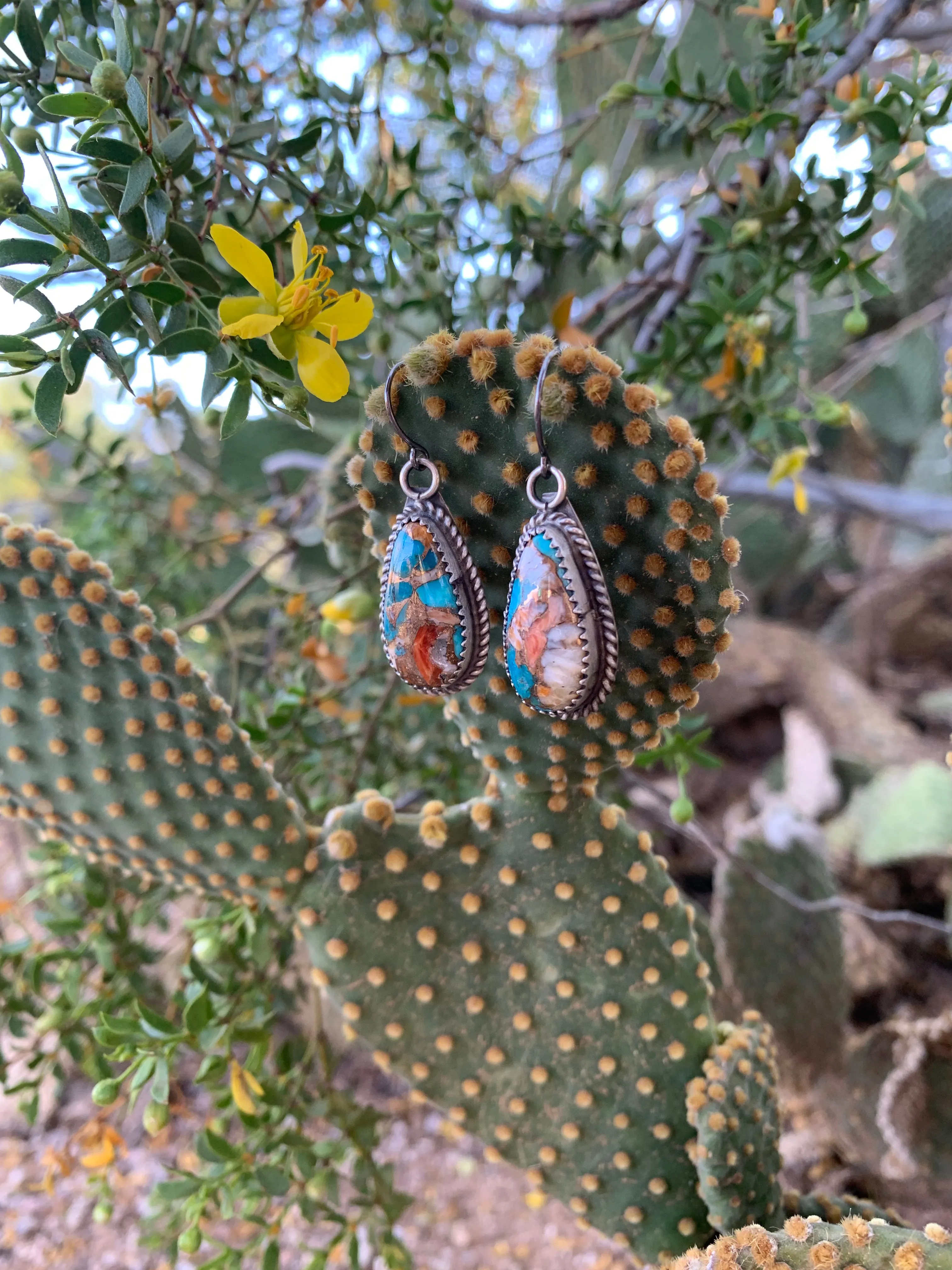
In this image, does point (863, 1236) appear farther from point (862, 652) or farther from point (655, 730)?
point (862, 652)

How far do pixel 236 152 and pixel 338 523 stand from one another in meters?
0.39

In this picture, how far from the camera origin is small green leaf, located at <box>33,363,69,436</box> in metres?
0.42

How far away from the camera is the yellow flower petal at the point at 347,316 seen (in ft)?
1.46

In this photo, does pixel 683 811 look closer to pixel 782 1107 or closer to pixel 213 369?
pixel 782 1107

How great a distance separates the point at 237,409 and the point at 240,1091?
0.56 m

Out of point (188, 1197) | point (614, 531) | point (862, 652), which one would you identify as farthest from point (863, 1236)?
point (862, 652)

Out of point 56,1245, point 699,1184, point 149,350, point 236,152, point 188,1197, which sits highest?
point 236,152

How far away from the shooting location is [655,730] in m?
0.60

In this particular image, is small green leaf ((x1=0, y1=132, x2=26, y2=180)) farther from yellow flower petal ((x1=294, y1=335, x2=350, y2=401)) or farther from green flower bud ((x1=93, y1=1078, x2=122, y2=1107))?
green flower bud ((x1=93, y1=1078, x2=122, y2=1107))

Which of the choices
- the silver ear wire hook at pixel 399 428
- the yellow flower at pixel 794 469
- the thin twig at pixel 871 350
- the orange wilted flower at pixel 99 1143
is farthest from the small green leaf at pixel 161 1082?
the thin twig at pixel 871 350

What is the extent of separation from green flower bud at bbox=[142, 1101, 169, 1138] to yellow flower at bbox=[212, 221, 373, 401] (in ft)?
1.70

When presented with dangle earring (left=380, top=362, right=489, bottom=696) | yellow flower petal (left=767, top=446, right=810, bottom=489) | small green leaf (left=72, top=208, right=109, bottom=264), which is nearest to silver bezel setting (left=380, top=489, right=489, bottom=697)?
dangle earring (left=380, top=362, right=489, bottom=696)

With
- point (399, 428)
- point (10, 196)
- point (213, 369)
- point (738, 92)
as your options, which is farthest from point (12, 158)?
point (738, 92)

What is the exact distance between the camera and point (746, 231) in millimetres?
730
